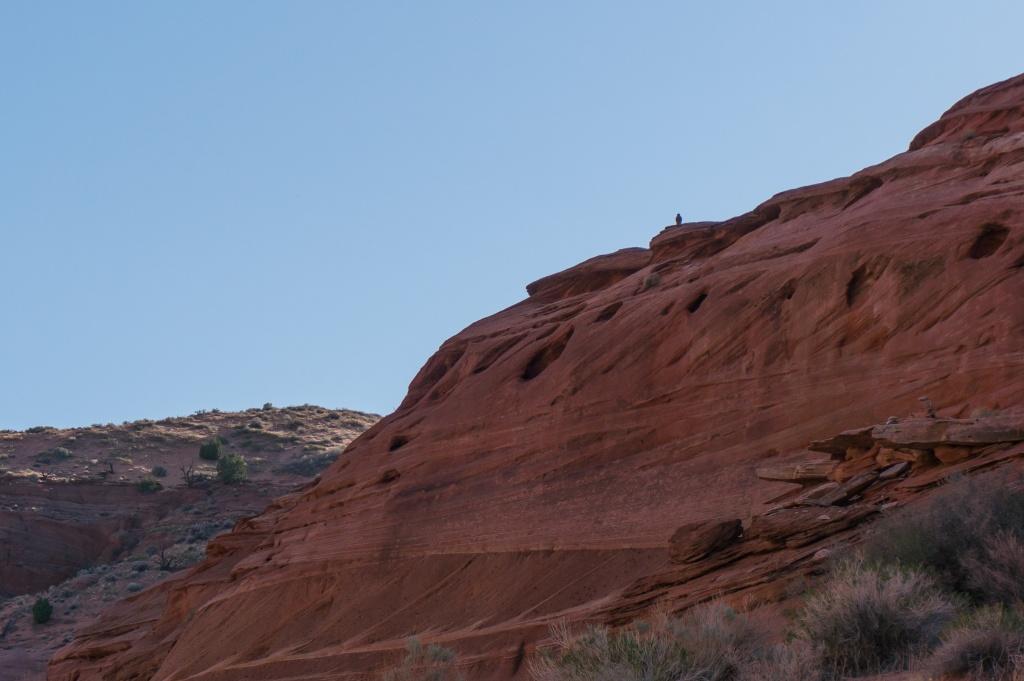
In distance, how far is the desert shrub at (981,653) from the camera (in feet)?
31.2

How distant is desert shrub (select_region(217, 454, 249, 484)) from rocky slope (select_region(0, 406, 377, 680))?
1.91 feet

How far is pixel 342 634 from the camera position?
23.4 m

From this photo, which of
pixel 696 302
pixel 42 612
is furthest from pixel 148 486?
pixel 696 302

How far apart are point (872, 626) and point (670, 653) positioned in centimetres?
182

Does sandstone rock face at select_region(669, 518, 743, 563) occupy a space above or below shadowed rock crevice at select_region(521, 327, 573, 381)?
below

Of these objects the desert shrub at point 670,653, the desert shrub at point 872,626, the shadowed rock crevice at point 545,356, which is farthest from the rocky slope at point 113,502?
the desert shrub at point 872,626

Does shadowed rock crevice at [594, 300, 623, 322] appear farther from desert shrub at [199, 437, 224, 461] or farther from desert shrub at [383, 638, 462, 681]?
desert shrub at [199, 437, 224, 461]

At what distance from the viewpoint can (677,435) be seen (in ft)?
68.7

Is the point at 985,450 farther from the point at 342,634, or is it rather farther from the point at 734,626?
the point at 342,634

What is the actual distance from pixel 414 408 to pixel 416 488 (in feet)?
12.5

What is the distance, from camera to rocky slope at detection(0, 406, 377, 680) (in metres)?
46.7

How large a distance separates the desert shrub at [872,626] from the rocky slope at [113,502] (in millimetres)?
32665

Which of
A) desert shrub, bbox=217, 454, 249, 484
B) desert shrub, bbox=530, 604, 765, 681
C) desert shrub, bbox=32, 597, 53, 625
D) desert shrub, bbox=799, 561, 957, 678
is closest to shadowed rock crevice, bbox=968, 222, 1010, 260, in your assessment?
desert shrub, bbox=799, 561, 957, 678

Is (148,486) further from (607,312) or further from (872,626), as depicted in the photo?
(872,626)
